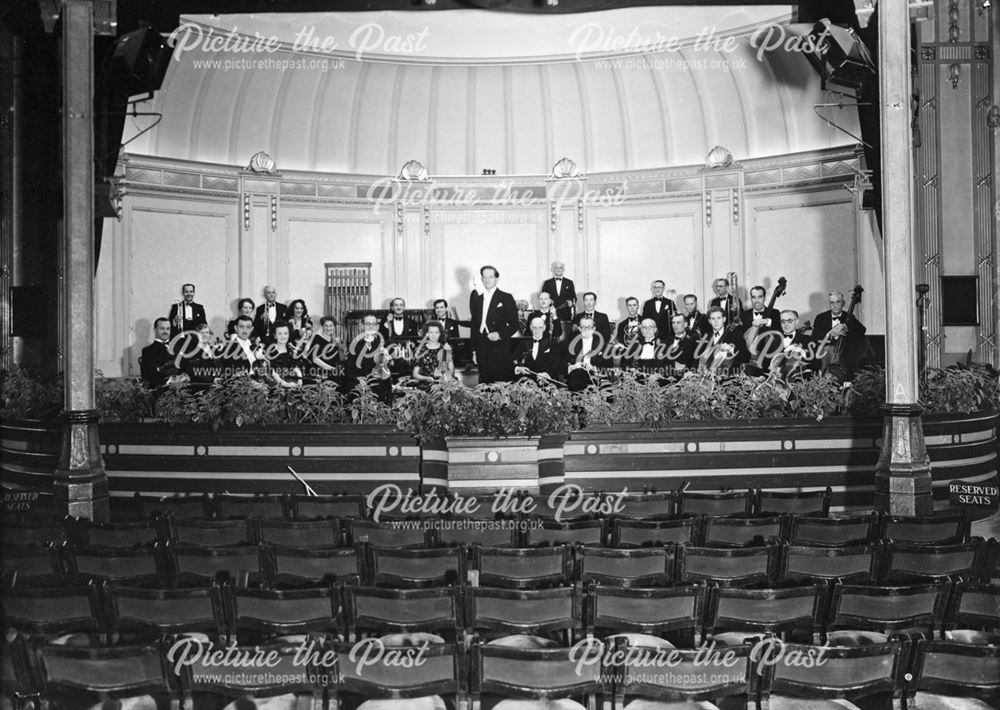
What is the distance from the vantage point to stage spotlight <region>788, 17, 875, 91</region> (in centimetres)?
819

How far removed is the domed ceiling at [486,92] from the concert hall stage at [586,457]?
563 centimetres

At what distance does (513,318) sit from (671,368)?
2151 mm

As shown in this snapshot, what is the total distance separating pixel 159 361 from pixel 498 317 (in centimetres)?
353

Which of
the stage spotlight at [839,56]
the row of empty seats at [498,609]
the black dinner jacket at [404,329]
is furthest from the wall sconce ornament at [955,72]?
the row of empty seats at [498,609]

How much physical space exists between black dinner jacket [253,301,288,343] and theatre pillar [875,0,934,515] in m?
6.46

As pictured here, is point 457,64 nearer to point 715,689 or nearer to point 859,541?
point 859,541

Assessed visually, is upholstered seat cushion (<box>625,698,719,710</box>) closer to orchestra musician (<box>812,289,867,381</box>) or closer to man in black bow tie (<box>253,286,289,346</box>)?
orchestra musician (<box>812,289,867,381</box>)

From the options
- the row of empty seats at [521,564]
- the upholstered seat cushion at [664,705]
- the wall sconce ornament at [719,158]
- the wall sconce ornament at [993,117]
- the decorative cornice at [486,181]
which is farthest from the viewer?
the wall sconce ornament at [719,158]

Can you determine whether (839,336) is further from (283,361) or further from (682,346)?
(283,361)

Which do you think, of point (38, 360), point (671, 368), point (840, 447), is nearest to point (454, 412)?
point (671, 368)

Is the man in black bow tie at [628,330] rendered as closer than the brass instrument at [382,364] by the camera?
No

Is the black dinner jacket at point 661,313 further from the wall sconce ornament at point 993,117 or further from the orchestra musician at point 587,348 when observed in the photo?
the wall sconce ornament at point 993,117

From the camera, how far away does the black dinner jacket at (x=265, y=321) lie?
1012cm

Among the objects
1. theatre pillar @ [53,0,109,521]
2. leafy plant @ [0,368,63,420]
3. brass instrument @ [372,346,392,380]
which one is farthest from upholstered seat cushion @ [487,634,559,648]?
leafy plant @ [0,368,63,420]
